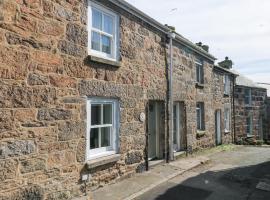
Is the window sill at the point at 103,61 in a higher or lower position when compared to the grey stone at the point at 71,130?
higher

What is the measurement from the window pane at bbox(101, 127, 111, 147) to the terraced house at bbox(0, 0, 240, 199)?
0.09 ft

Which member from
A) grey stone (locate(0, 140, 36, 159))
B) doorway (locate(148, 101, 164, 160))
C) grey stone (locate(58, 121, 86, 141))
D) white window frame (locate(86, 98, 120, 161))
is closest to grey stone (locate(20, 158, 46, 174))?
grey stone (locate(0, 140, 36, 159))

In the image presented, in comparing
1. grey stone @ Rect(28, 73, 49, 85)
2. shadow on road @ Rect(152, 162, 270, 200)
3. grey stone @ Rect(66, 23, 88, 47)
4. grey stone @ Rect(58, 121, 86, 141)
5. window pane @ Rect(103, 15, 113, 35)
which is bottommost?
shadow on road @ Rect(152, 162, 270, 200)

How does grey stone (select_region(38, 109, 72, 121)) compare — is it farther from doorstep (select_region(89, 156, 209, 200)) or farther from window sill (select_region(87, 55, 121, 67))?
doorstep (select_region(89, 156, 209, 200))

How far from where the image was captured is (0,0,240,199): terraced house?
625cm

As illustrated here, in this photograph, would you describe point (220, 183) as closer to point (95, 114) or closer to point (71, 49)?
point (95, 114)

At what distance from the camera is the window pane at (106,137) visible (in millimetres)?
8805

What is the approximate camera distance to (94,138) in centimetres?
851

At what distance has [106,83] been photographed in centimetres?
868

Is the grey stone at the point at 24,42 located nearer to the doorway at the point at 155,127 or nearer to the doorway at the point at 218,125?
the doorway at the point at 155,127

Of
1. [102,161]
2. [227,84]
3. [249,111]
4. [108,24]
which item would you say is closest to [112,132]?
[102,161]

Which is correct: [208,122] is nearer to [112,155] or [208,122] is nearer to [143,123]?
[143,123]

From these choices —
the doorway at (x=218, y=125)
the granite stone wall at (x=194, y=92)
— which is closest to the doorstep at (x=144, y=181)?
the granite stone wall at (x=194, y=92)

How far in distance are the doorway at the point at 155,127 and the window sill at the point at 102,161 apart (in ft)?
10.5
